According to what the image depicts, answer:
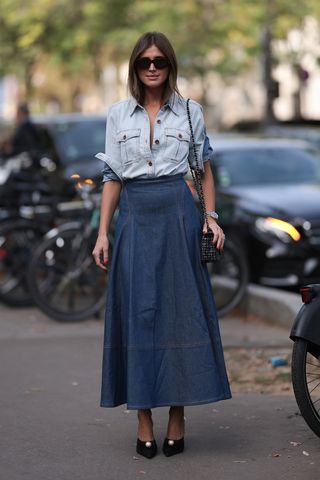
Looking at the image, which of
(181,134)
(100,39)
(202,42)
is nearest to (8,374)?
(181,134)

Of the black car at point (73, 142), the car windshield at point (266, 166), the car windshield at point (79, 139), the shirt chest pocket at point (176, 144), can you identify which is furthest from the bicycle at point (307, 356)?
the car windshield at point (79, 139)

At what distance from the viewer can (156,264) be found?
5652mm

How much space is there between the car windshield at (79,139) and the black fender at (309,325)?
27.6ft

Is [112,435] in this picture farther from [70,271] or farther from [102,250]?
[70,271]

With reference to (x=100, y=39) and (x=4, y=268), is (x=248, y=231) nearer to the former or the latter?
(x=4, y=268)

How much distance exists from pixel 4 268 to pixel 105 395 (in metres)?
5.81

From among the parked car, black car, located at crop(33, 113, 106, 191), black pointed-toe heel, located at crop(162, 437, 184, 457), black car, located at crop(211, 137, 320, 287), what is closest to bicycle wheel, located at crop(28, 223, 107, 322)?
black car, located at crop(211, 137, 320, 287)

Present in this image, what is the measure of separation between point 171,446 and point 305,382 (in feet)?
2.21

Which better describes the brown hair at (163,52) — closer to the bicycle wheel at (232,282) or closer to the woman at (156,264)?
the woman at (156,264)

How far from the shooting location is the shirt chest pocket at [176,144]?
18.4 ft

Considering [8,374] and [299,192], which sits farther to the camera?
[299,192]

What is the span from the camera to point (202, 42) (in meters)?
33.5

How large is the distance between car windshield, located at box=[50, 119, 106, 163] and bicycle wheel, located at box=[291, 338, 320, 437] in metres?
8.46

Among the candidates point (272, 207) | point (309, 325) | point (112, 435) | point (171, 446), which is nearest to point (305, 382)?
point (309, 325)
